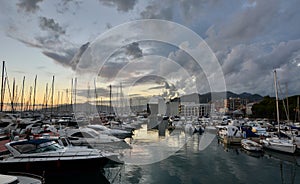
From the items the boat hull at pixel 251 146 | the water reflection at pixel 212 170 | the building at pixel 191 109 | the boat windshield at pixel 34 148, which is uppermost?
the building at pixel 191 109

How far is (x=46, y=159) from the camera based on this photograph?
1159 centimetres

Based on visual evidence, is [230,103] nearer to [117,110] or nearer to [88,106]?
[117,110]

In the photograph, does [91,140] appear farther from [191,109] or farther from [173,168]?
[191,109]

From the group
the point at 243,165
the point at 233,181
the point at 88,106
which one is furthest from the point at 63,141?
the point at 88,106

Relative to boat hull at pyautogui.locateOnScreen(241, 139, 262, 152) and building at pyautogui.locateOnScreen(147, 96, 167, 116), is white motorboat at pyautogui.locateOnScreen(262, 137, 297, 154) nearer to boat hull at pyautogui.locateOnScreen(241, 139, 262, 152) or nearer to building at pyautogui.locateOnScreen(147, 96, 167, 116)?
boat hull at pyautogui.locateOnScreen(241, 139, 262, 152)

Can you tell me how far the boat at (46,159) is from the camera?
11.2 metres

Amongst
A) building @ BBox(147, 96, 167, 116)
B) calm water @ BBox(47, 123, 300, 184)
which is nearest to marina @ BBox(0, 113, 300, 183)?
calm water @ BBox(47, 123, 300, 184)

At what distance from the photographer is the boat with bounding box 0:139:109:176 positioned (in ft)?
36.8

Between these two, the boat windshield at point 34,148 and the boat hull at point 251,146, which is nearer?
the boat windshield at point 34,148

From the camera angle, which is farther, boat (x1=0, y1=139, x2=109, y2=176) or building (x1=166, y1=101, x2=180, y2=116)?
building (x1=166, y1=101, x2=180, y2=116)

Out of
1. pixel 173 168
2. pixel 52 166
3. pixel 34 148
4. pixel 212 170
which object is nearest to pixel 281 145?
pixel 212 170

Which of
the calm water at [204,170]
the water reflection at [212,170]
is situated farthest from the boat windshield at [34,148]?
the water reflection at [212,170]

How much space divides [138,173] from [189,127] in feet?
88.4

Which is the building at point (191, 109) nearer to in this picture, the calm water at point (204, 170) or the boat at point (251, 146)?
the boat at point (251, 146)
